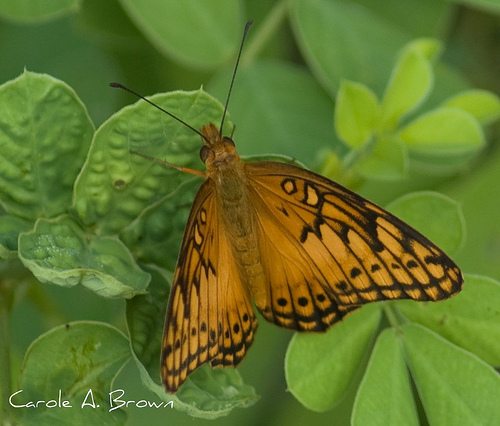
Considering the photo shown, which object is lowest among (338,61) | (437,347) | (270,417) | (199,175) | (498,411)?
(498,411)

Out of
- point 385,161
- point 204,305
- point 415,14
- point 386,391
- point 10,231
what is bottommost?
point 386,391

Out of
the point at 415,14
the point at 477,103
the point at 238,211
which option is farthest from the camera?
the point at 415,14

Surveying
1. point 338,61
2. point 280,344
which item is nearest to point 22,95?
point 338,61

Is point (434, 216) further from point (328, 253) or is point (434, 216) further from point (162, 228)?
point (162, 228)

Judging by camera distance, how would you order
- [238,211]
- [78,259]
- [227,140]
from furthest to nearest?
[238,211], [227,140], [78,259]

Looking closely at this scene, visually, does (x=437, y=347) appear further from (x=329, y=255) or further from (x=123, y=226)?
(x=123, y=226)

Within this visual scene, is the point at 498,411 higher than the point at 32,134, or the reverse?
the point at 32,134

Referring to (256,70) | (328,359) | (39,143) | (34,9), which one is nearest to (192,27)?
(256,70)
